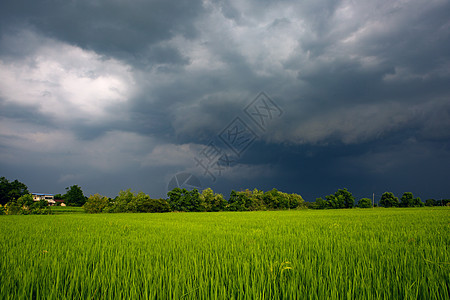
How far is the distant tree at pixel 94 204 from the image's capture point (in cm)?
2870

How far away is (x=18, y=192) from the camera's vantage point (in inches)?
1532

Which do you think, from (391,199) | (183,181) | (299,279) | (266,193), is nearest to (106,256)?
(299,279)

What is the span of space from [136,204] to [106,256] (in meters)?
31.2

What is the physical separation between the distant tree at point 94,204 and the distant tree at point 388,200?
71133 mm

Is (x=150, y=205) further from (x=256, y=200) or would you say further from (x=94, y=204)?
(x=256, y=200)

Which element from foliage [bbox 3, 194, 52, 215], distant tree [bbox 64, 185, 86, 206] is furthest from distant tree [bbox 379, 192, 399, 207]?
distant tree [bbox 64, 185, 86, 206]

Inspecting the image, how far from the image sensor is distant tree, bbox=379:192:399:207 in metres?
61.0

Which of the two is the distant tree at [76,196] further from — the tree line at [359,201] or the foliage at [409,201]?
the foliage at [409,201]

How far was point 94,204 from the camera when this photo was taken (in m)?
28.9

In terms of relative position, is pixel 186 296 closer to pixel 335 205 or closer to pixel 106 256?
pixel 106 256

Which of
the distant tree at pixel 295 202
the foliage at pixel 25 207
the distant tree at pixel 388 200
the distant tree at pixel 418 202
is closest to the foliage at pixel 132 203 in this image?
the foliage at pixel 25 207

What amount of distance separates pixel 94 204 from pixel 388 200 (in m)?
72.5

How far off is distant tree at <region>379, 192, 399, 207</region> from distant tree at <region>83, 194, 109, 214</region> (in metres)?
71.1

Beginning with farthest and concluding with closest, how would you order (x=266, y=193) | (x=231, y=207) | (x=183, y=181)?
1. (x=266, y=193)
2. (x=231, y=207)
3. (x=183, y=181)
